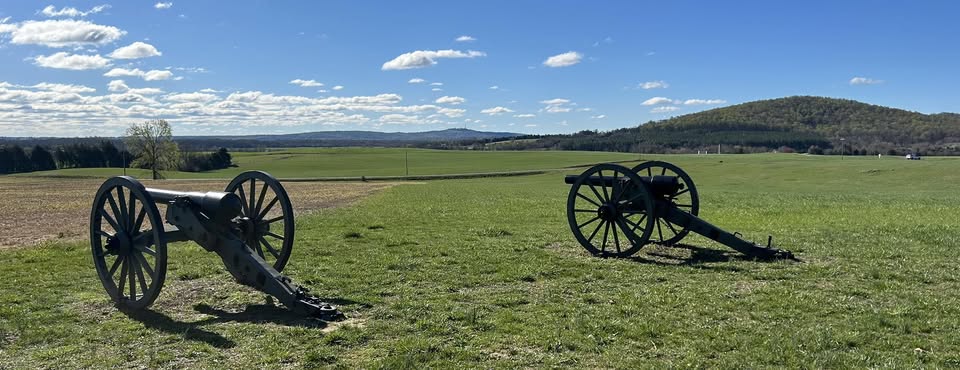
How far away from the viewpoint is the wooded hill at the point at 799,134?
140 meters

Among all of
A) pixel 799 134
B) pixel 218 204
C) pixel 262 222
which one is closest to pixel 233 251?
pixel 218 204

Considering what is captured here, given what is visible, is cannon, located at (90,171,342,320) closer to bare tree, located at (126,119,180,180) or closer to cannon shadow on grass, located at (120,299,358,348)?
cannon shadow on grass, located at (120,299,358,348)

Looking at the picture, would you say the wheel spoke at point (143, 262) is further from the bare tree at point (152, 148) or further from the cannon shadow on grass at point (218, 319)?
the bare tree at point (152, 148)

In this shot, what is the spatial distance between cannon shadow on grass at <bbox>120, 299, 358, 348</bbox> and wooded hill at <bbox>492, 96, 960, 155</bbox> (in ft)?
391

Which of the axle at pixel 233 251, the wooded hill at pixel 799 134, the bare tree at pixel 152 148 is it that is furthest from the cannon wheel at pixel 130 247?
the wooded hill at pixel 799 134

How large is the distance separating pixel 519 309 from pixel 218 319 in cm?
352

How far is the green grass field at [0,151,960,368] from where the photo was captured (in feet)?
20.2

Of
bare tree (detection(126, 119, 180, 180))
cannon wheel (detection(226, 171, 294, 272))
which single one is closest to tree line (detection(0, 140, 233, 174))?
bare tree (detection(126, 119, 180, 180))

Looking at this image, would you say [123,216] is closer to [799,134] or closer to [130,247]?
[130,247]

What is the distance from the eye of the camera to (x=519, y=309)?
800 centimetres

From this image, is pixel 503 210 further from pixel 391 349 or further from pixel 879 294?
pixel 391 349

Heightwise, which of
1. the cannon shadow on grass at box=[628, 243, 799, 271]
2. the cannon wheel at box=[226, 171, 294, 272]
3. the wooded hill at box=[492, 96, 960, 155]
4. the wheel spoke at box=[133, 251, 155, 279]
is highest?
the wooded hill at box=[492, 96, 960, 155]

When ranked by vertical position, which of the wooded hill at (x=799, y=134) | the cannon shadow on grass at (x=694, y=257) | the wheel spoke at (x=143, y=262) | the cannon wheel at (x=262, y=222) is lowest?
the cannon shadow on grass at (x=694, y=257)

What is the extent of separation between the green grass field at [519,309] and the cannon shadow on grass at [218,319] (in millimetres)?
33
